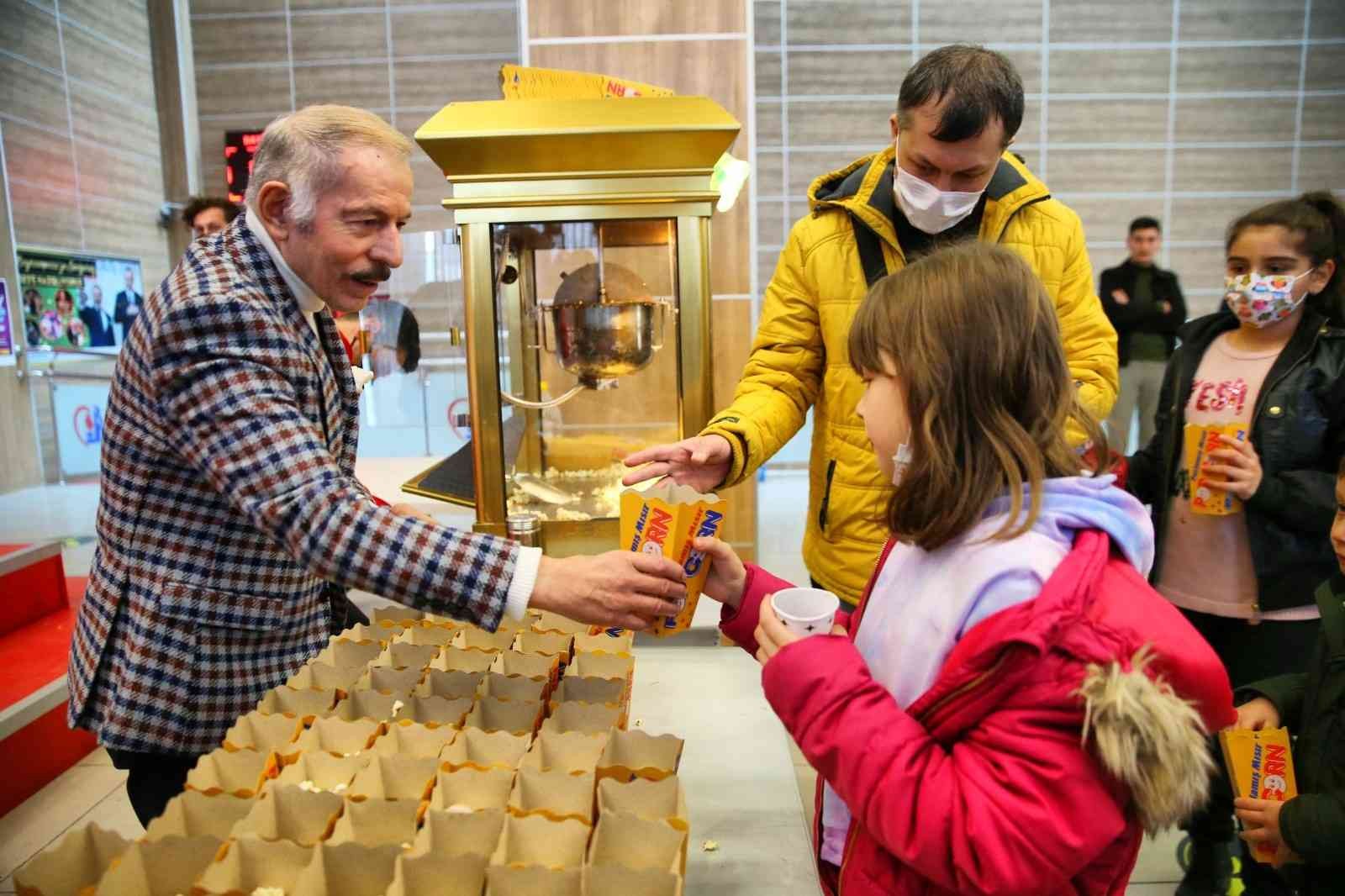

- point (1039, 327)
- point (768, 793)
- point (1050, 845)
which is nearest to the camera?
point (1050, 845)

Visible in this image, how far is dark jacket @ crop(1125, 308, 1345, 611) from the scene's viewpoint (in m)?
1.92

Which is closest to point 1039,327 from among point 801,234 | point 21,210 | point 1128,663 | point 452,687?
point 1128,663

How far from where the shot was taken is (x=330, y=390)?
1344 mm

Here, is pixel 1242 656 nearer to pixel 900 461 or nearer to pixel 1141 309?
pixel 900 461

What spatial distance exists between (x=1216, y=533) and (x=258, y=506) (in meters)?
1.97

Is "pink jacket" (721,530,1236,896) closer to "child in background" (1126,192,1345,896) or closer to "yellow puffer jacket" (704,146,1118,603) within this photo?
"yellow puffer jacket" (704,146,1118,603)

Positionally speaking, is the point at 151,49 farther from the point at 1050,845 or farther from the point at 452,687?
the point at 1050,845

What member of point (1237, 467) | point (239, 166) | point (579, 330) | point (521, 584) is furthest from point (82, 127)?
point (1237, 467)

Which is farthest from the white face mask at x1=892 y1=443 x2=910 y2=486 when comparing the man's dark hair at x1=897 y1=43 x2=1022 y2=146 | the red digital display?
the red digital display

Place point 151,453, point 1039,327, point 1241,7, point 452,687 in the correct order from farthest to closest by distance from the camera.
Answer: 1. point 1241,7
2. point 452,687
3. point 151,453
4. point 1039,327

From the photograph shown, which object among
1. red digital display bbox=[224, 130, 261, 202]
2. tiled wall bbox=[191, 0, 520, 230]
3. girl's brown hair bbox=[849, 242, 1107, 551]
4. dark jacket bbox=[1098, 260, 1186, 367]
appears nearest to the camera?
girl's brown hair bbox=[849, 242, 1107, 551]

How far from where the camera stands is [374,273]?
1.37 m

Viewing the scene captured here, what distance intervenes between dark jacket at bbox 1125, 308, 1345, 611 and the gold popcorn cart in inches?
55.7

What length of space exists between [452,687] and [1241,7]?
7.85 m
